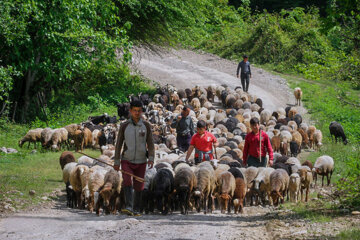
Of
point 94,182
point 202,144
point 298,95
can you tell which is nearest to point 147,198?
point 94,182

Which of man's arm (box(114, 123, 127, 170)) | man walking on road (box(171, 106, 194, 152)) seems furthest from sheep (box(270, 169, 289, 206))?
man's arm (box(114, 123, 127, 170))

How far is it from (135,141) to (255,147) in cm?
304

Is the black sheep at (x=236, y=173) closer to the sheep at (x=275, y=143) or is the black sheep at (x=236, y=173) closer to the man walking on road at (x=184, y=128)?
the man walking on road at (x=184, y=128)

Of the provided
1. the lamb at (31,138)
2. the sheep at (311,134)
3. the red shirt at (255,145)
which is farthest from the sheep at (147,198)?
the sheep at (311,134)

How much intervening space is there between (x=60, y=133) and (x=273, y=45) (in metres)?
17.8

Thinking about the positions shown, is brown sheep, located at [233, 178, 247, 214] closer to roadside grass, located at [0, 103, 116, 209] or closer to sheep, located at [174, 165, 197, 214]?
sheep, located at [174, 165, 197, 214]

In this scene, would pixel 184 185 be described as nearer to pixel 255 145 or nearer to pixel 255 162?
pixel 255 145

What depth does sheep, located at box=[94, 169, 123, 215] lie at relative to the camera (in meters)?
9.18

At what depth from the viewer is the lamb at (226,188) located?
9.94 metres

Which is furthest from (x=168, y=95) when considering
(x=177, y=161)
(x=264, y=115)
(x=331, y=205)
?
(x=331, y=205)

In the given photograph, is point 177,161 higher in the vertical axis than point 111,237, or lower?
higher

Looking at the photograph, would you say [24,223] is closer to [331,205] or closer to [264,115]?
[331,205]

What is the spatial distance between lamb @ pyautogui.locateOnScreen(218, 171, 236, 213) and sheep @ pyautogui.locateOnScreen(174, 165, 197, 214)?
0.52 metres

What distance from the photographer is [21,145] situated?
16.2 m
